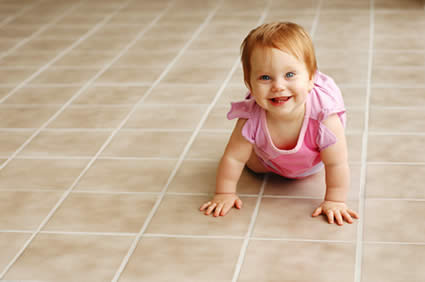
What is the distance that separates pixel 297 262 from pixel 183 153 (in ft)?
2.10

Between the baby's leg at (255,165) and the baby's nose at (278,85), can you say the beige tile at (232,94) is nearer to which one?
the baby's leg at (255,165)

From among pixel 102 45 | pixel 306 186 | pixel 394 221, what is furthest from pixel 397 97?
pixel 102 45

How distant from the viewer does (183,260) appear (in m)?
1.48

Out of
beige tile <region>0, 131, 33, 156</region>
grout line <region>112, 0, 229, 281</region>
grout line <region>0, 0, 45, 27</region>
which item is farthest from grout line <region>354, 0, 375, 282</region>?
grout line <region>0, 0, 45, 27</region>

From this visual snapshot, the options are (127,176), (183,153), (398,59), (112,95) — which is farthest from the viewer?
(398,59)

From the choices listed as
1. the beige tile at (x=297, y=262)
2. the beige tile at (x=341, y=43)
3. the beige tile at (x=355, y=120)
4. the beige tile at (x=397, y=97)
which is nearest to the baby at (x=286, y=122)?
the beige tile at (x=297, y=262)

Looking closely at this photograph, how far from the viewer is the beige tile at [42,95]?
8.09ft

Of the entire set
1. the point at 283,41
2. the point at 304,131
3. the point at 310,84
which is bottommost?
the point at 304,131

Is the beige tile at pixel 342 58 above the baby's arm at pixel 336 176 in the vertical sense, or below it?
below

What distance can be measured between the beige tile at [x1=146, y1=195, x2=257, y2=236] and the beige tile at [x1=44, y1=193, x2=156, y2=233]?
0.15ft

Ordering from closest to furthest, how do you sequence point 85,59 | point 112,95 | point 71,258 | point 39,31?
point 71,258
point 112,95
point 85,59
point 39,31

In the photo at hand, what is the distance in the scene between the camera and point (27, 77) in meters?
2.72

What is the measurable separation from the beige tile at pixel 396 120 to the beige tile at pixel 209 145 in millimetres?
465

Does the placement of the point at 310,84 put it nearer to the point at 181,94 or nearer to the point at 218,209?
the point at 218,209
